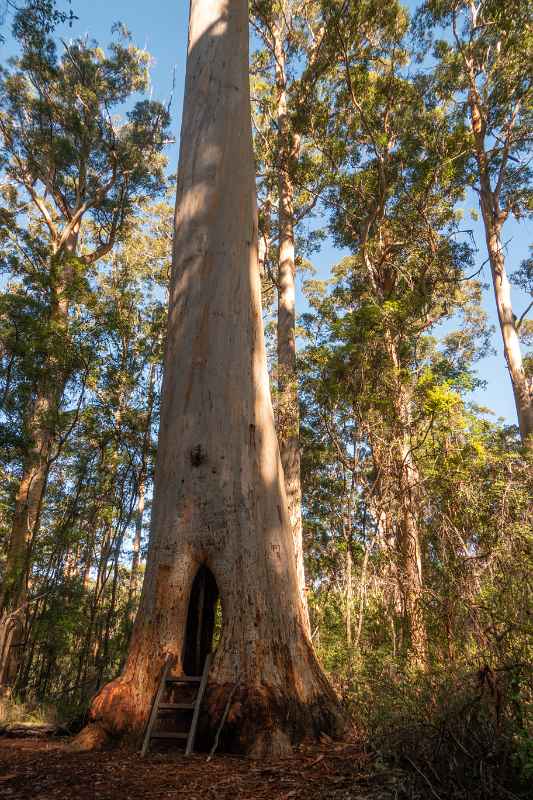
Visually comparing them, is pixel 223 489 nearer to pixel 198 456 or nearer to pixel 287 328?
pixel 198 456

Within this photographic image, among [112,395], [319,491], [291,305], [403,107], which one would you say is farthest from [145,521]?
[403,107]

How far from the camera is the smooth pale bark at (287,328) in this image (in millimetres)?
7484

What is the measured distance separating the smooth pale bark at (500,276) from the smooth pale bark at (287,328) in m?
3.91

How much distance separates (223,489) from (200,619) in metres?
0.78

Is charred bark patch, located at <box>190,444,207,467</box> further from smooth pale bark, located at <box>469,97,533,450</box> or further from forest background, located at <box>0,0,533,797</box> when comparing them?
smooth pale bark, located at <box>469,97,533,450</box>

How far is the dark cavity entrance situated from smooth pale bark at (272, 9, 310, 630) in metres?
3.02

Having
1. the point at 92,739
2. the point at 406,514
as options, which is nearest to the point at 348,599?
the point at 406,514

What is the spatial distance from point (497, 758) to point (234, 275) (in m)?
2.93

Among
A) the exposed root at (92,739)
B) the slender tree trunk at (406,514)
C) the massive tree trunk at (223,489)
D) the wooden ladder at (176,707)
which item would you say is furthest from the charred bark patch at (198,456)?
the slender tree trunk at (406,514)

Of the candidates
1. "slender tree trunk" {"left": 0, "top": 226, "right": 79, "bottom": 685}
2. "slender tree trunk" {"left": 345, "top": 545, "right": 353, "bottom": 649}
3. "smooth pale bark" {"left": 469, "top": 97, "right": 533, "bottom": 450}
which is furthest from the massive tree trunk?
"smooth pale bark" {"left": 469, "top": 97, "right": 533, "bottom": 450}

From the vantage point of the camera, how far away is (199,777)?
221cm

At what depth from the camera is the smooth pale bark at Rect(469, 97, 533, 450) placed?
430 inches

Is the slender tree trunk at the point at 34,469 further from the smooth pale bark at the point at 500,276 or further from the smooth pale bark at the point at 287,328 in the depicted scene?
the smooth pale bark at the point at 500,276

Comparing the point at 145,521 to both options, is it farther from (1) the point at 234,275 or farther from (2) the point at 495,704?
(2) the point at 495,704
